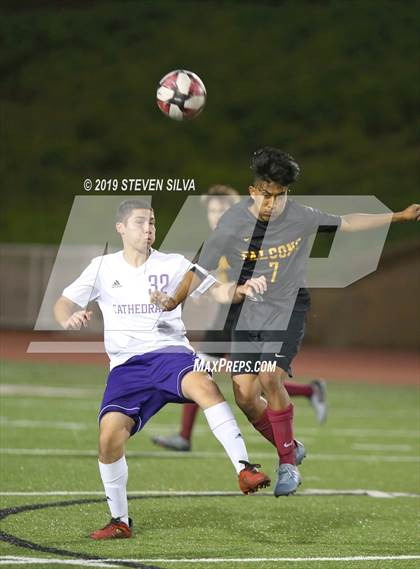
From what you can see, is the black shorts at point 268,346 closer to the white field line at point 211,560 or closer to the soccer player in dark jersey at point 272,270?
the soccer player in dark jersey at point 272,270

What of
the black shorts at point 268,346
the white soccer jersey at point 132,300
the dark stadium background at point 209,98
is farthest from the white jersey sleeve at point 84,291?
the dark stadium background at point 209,98

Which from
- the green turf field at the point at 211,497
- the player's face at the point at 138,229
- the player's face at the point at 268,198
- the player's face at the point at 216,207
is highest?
the player's face at the point at 216,207

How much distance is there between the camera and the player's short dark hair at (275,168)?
659cm

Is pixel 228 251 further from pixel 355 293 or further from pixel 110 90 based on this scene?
pixel 110 90

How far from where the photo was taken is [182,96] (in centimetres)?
775

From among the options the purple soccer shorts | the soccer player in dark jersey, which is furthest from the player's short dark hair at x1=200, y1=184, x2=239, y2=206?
the purple soccer shorts

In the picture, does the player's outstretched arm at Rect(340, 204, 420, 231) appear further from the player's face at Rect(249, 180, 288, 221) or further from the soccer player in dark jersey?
the player's face at Rect(249, 180, 288, 221)

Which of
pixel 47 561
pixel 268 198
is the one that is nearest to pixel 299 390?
pixel 268 198

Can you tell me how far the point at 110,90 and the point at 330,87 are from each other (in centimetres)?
765

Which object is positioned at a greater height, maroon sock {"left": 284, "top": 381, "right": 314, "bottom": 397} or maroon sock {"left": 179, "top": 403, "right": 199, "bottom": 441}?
maroon sock {"left": 284, "top": 381, "right": 314, "bottom": 397}

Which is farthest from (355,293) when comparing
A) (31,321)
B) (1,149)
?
(1,149)

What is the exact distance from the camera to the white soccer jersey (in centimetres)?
657

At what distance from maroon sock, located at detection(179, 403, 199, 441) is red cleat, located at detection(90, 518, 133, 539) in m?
3.59

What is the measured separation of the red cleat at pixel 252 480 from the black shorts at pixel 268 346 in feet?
2.88
